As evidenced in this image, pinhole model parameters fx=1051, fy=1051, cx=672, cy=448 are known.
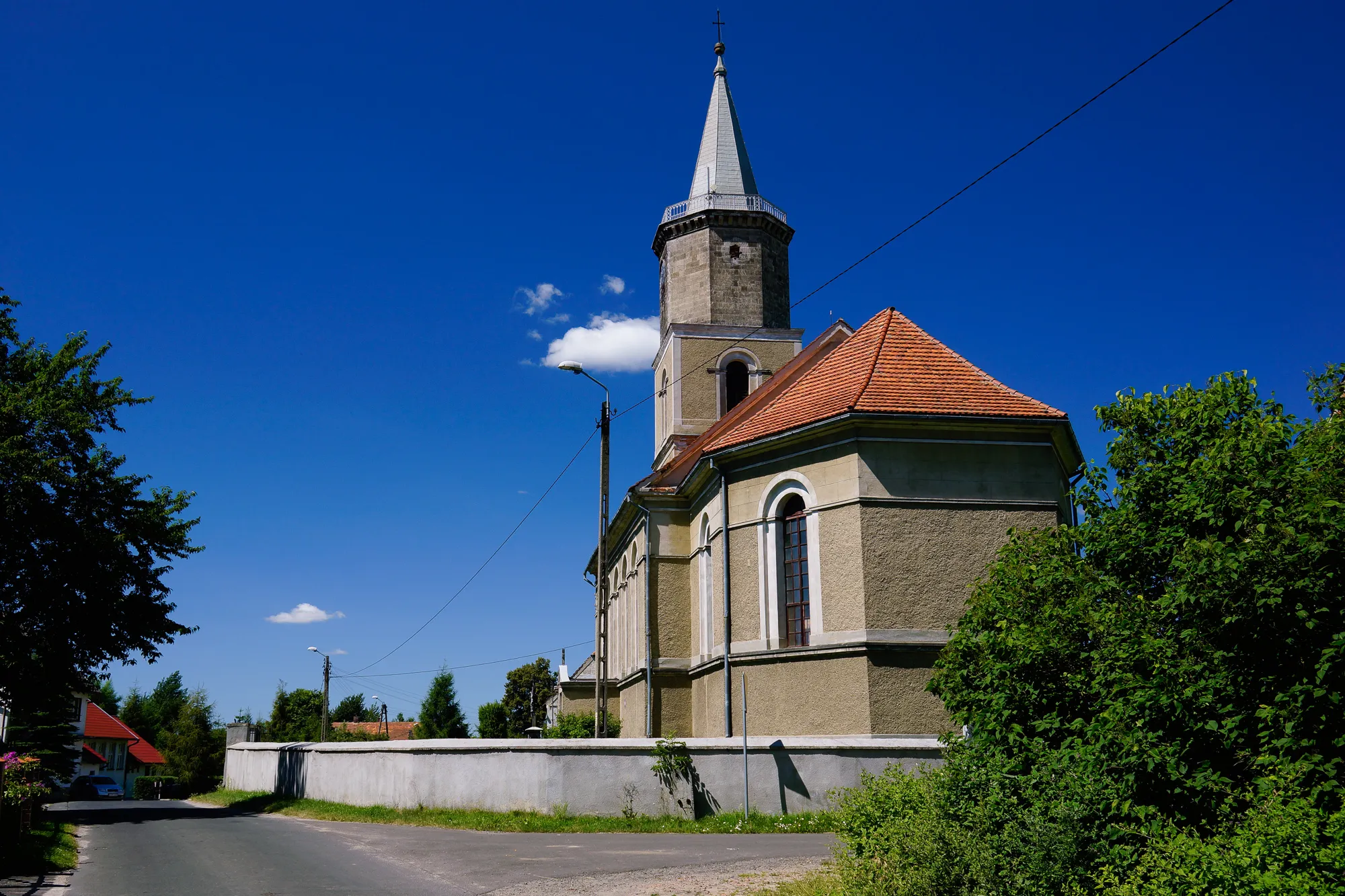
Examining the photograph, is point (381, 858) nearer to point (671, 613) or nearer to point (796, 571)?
point (796, 571)

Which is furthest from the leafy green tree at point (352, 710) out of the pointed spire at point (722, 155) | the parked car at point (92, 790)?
the pointed spire at point (722, 155)

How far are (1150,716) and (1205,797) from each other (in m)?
0.72

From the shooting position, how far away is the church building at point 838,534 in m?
19.3

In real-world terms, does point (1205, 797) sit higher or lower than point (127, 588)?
lower

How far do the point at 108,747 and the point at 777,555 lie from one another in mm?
70773

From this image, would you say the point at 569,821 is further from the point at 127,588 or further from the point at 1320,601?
the point at 127,588

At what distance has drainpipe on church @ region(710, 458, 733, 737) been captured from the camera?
21.6m

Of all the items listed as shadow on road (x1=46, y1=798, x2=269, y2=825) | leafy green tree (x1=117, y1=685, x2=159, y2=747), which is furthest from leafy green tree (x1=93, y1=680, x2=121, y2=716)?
shadow on road (x1=46, y1=798, x2=269, y2=825)

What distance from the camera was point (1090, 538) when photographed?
10.5 meters

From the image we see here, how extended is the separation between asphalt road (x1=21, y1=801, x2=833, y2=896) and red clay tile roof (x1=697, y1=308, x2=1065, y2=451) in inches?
333

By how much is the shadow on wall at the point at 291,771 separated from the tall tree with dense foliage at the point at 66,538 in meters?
4.55

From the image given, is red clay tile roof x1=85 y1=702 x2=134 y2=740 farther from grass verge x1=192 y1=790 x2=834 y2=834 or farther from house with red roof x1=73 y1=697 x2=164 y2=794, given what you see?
grass verge x1=192 y1=790 x2=834 y2=834

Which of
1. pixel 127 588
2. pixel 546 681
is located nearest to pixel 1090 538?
pixel 127 588

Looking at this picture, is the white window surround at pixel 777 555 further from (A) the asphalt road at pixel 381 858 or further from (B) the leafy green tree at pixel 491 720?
(B) the leafy green tree at pixel 491 720
